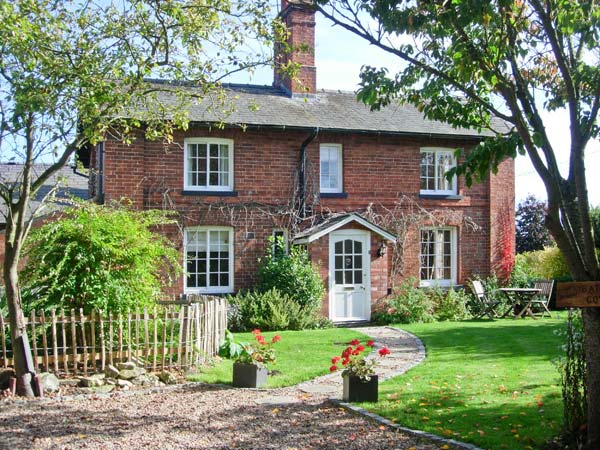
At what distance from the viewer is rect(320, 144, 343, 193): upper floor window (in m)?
19.1

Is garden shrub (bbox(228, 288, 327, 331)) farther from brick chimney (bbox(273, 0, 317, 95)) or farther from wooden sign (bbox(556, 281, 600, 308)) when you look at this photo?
wooden sign (bbox(556, 281, 600, 308))

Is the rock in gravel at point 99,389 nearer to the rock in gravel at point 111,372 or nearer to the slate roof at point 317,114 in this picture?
the rock in gravel at point 111,372

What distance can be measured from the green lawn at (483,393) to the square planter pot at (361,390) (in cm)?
16

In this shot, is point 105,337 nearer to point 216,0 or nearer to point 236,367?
point 236,367

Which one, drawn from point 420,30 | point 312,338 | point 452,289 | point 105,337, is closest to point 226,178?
point 312,338

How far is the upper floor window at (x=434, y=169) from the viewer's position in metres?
20.1

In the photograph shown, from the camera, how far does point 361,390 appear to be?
8258mm

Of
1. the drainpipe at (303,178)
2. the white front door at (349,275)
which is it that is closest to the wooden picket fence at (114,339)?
the white front door at (349,275)

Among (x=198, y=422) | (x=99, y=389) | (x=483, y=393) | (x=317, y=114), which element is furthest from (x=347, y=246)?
(x=198, y=422)

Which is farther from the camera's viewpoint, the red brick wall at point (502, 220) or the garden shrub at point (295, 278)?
the red brick wall at point (502, 220)

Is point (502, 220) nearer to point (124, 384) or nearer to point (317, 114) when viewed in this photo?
point (317, 114)

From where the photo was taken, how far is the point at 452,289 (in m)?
19.1

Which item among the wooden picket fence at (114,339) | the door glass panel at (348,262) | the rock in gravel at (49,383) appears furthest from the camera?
the door glass panel at (348,262)

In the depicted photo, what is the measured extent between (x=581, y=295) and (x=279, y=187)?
13.1 meters
